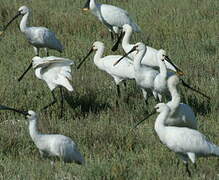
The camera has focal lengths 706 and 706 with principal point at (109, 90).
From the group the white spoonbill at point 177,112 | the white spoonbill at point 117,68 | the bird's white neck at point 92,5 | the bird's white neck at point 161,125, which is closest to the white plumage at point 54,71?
the white spoonbill at point 117,68

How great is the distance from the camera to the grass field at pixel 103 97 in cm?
646

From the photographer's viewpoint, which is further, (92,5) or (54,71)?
(92,5)

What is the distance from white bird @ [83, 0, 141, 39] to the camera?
13.3 meters

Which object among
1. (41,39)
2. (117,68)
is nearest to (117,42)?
(41,39)

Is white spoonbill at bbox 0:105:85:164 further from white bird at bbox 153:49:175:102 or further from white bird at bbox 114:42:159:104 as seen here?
white bird at bbox 114:42:159:104

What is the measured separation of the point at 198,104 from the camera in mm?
9016

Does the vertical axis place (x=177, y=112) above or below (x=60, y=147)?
below

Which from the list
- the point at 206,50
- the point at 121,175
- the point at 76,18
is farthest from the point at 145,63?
the point at 121,175

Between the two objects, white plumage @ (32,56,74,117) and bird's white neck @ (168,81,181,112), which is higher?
bird's white neck @ (168,81,181,112)

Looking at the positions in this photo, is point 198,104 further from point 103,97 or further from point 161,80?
point 103,97

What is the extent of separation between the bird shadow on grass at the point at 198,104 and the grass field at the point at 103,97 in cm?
1

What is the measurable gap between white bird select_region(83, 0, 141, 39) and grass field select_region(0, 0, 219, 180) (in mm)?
225

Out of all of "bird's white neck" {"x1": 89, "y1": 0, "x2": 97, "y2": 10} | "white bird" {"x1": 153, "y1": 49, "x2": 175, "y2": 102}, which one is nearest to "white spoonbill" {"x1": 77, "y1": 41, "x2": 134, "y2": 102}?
"white bird" {"x1": 153, "y1": 49, "x2": 175, "y2": 102}

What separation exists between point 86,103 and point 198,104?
146cm
